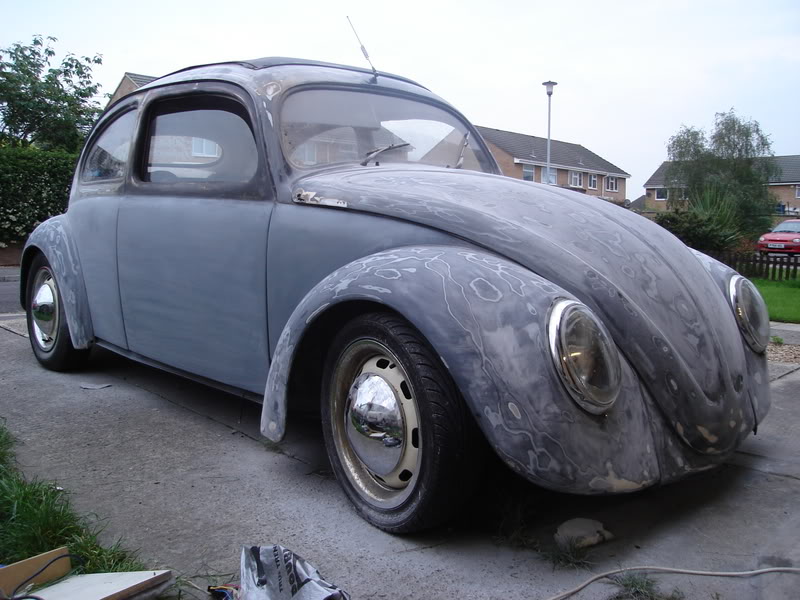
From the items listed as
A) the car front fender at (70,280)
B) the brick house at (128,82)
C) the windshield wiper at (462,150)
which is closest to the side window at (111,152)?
the car front fender at (70,280)

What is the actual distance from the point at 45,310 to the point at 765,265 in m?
11.5

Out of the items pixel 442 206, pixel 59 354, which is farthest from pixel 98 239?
pixel 442 206

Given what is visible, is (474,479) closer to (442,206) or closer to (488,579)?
(488,579)

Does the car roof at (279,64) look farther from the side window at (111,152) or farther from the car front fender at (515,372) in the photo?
the car front fender at (515,372)

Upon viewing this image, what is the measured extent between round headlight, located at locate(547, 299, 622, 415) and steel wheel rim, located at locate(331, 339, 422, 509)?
46 centimetres

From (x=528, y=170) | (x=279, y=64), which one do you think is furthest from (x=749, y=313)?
(x=528, y=170)

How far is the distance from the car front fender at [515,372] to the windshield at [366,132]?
103 centimetres

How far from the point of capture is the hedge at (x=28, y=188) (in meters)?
15.0

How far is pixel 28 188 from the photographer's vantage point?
15273 millimetres

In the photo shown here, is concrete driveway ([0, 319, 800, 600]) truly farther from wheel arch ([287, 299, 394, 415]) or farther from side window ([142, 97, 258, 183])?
side window ([142, 97, 258, 183])

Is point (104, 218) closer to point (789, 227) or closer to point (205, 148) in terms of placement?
point (205, 148)

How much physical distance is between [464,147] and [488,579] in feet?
7.73

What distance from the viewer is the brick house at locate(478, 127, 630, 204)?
42.3 m

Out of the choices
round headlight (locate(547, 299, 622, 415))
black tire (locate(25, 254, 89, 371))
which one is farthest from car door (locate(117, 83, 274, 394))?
round headlight (locate(547, 299, 622, 415))
